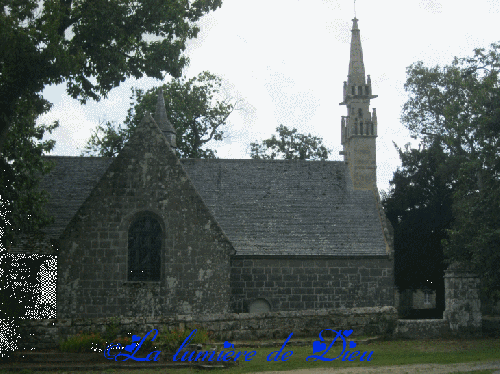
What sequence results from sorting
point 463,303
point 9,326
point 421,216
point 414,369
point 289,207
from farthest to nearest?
point 421,216
point 289,207
point 463,303
point 9,326
point 414,369

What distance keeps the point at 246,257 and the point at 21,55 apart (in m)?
11.9

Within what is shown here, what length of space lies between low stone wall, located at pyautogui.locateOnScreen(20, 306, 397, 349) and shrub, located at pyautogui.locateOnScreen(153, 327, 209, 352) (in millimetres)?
664

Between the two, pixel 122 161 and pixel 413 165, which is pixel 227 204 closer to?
pixel 122 161

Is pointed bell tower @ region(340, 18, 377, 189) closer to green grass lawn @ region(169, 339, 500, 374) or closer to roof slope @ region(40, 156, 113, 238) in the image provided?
roof slope @ region(40, 156, 113, 238)

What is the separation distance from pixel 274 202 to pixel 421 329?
31.6ft

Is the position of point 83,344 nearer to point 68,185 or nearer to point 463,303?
point 463,303

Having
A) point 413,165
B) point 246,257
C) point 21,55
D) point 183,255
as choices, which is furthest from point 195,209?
point 413,165

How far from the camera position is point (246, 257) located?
26422 millimetres

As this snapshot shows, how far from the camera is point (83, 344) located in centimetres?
1602

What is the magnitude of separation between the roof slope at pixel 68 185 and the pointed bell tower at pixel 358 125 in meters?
11.0

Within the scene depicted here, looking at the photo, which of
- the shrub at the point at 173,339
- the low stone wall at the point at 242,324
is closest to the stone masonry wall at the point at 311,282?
the low stone wall at the point at 242,324

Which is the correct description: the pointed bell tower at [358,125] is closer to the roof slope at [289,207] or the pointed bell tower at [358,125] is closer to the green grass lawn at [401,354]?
the roof slope at [289,207]

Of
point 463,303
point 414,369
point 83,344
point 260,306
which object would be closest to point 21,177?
point 83,344

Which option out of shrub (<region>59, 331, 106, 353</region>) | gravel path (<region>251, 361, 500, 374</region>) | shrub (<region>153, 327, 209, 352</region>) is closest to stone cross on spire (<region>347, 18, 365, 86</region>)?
shrub (<region>153, 327, 209, 352</region>)
